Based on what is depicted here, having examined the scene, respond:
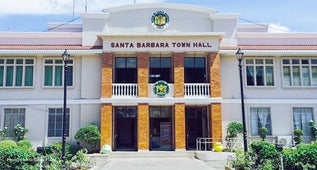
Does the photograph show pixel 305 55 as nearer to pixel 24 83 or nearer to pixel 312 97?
pixel 312 97

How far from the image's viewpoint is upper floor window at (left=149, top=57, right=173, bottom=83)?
23344mm

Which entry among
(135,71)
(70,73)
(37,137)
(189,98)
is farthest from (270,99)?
(37,137)

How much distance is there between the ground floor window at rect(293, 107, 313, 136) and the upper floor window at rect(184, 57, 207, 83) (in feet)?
22.0

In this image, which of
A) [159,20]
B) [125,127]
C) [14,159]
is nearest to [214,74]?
[159,20]

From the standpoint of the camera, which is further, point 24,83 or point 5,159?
point 24,83

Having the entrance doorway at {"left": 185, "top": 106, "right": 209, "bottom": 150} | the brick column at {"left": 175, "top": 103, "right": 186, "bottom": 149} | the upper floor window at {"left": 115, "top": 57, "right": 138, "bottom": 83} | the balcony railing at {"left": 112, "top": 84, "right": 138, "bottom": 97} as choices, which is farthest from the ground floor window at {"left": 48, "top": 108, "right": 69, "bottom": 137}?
the entrance doorway at {"left": 185, "top": 106, "right": 209, "bottom": 150}

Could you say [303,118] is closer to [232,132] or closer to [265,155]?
[232,132]

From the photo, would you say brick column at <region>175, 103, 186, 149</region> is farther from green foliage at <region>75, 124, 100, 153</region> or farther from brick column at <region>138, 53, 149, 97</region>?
green foliage at <region>75, 124, 100, 153</region>

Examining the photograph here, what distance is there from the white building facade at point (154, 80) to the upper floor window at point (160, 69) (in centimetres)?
7

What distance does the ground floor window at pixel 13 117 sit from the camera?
2247 centimetres

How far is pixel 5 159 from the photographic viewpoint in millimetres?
12328

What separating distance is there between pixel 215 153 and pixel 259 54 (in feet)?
26.7

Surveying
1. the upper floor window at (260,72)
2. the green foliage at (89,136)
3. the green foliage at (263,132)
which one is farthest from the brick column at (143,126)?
the green foliage at (263,132)

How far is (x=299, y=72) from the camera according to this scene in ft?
77.6
